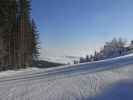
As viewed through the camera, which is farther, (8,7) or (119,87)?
(8,7)

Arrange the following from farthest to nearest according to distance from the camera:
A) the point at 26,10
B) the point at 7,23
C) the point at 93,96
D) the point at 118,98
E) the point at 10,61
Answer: the point at 26,10, the point at 10,61, the point at 7,23, the point at 93,96, the point at 118,98

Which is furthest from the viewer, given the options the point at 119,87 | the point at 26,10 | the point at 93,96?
the point at 26,10

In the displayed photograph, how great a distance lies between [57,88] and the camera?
251 inches

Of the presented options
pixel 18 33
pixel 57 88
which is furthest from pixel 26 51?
pixel 57 88

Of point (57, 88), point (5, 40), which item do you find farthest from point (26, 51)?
point (57, 88)

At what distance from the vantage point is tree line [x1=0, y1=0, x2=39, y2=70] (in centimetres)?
2673

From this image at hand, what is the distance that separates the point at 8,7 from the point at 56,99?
2546 centimetres

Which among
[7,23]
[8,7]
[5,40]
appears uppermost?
[8,7]

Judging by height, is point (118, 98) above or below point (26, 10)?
Answer: below

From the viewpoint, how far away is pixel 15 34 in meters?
30.5

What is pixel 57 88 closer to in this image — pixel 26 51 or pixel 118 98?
pixel 118 98

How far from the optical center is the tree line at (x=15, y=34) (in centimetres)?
2673

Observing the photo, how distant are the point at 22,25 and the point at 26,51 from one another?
5.21 meters

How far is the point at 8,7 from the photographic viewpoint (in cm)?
2798
